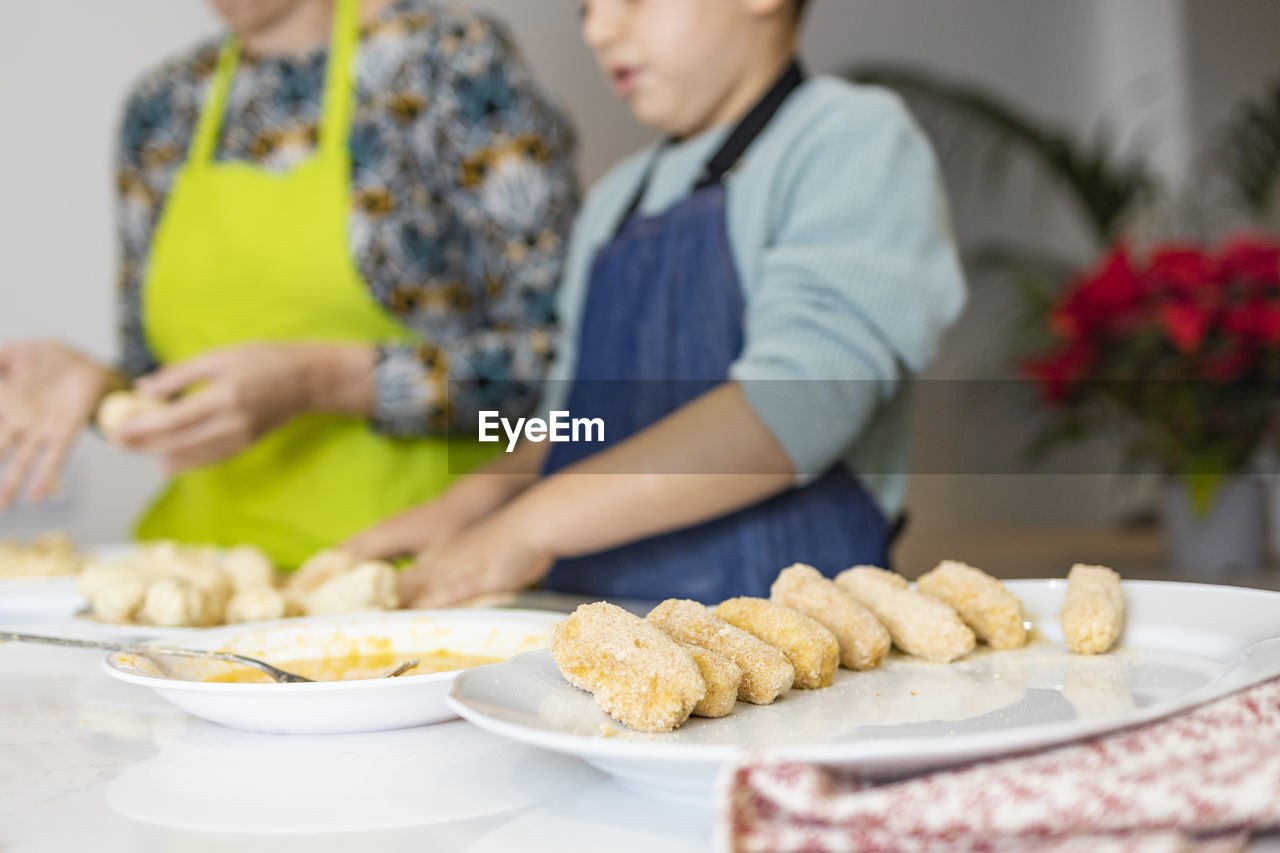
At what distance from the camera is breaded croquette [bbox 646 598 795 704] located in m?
0.45

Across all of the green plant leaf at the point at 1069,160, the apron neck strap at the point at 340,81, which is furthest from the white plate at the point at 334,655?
the green plant leaf at the point at 1069,160

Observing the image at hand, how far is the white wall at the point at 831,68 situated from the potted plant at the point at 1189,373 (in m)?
1.02

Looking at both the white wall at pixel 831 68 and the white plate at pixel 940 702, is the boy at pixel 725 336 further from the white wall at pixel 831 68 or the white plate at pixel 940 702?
the white wall at pixel 831 68

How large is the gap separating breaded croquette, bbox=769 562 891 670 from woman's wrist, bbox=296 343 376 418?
805mm

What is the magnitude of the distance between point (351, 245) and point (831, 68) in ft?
6.59

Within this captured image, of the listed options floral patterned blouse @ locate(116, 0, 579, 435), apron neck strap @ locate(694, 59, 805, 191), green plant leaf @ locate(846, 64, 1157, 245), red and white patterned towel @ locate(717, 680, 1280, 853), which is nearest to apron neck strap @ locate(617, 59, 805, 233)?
apron neck strap @ locate(694, 59, 805, 191)

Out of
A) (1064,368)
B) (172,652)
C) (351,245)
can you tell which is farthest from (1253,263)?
(172,652)

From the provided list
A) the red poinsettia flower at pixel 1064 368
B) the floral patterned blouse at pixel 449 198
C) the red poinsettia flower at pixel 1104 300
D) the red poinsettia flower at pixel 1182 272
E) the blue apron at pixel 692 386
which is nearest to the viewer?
the blue apron at pixel 692 386

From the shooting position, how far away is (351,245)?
1.36 meters

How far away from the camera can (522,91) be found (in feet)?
4.42

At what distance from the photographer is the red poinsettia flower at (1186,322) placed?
6.44 ft

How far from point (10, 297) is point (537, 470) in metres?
1.09

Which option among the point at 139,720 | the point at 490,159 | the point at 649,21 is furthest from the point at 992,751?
the point at 490,159

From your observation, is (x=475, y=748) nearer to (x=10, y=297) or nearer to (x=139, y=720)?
(x=139, y=720)
